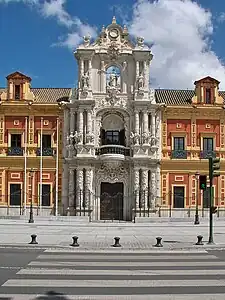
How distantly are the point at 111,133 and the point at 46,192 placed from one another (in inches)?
319

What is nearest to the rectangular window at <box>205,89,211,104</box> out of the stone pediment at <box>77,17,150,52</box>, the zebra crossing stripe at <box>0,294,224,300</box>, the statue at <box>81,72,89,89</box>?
the stone pediment at <box>77,17,150,52</box>

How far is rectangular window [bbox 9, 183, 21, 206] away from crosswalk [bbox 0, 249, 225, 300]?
2935 cm

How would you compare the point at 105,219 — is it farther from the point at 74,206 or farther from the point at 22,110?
the point at 22,110

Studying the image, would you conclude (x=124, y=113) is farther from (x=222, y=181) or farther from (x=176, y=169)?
(x=222, y=181)

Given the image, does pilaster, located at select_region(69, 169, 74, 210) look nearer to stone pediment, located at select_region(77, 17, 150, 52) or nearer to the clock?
stone pediment, located at select_region(77, 17, 150, 52)

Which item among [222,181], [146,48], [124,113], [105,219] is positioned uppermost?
[146,48]

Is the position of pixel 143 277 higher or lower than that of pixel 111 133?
lower

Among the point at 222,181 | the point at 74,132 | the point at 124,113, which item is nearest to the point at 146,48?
the point at 124,113

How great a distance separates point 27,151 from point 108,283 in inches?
1403

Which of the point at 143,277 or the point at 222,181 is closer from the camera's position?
the point at 143,277

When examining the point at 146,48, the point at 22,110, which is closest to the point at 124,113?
the point at 146,48

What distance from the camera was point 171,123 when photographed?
45438 millimetres

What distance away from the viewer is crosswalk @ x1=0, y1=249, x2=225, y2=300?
9117 millimetres

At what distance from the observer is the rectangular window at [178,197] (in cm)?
4444
